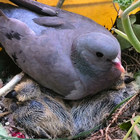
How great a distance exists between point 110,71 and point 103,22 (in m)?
0.52

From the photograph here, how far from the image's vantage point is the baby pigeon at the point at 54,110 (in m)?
0.95

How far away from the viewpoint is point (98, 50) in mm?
842

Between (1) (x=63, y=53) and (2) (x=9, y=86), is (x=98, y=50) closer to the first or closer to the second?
(1) (x=63, y=53)

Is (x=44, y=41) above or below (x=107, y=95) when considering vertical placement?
above

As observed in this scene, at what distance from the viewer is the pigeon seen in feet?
2.88

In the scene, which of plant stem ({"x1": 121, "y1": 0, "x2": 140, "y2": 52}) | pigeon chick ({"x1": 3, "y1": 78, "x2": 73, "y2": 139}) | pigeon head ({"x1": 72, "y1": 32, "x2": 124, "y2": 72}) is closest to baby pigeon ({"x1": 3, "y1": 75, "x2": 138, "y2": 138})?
pigeon chick ({"x1": 3, "y1": 78, "x2": 73, "y2": 139})

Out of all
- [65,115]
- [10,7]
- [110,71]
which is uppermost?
[10,7]

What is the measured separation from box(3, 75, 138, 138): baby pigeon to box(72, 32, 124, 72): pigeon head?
191 mm

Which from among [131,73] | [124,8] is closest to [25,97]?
[131,73]

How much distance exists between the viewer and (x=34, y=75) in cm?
95

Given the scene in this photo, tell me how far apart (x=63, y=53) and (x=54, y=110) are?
0.25 metres

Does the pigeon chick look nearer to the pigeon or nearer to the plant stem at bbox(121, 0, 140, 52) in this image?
the pigeon

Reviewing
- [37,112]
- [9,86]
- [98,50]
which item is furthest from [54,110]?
[98,50]

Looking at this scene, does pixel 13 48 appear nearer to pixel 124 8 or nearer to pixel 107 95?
pixel 107 95
